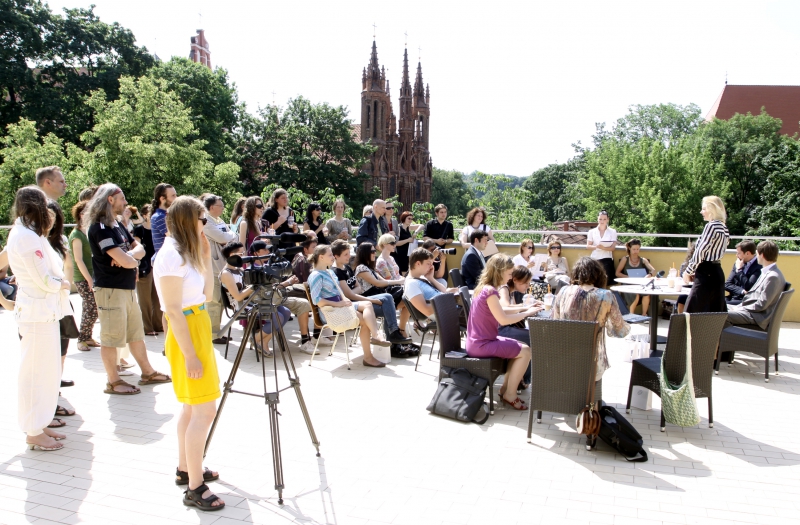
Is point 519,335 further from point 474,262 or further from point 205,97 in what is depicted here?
point 205,97

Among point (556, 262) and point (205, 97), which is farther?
point (205, 97)

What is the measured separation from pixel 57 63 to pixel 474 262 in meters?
34.9

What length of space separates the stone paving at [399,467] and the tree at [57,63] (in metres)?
31.9

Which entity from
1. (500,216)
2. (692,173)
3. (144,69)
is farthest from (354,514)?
(692,173)

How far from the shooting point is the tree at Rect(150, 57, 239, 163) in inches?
1450

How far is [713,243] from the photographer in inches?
231

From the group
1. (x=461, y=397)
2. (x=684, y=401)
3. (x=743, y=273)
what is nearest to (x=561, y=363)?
(x=461, y=397)

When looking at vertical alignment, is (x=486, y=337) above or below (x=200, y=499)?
above

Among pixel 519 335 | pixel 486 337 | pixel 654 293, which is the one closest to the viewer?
pixel 486 337

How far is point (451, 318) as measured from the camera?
5496mm

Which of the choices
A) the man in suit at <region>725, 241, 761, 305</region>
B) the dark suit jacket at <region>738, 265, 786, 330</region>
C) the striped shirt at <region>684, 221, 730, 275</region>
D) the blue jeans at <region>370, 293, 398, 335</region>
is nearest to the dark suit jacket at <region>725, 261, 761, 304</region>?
the man in suit at <region>725, 241, 761, 305</region>

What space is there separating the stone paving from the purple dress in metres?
0.55

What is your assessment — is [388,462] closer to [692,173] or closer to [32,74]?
[32,74]

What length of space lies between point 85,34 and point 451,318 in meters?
36.4
